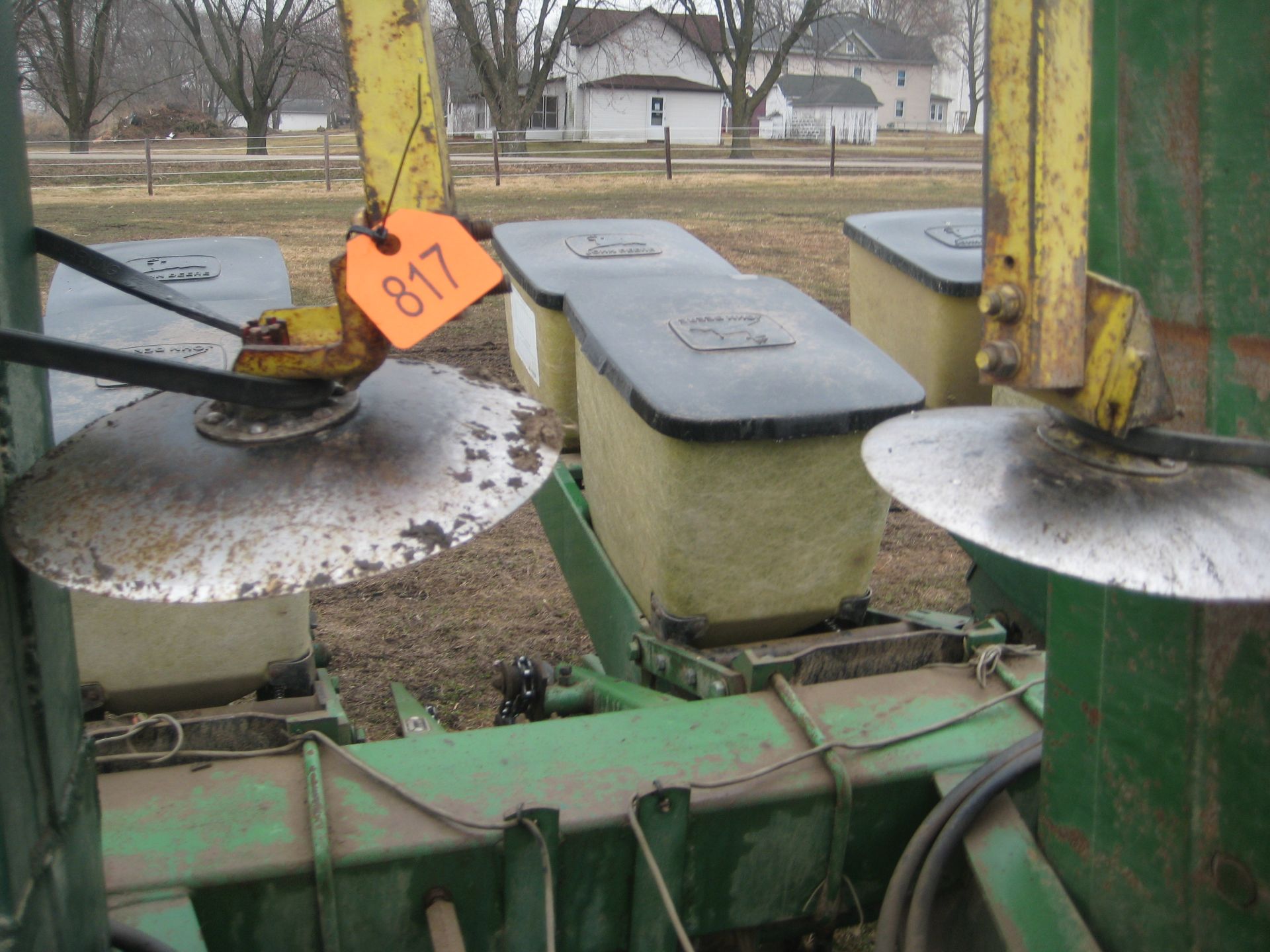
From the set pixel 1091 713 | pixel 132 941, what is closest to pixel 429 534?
pixel 132 941

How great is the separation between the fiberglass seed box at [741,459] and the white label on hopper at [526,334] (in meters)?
0.62

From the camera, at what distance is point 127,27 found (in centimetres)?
3728

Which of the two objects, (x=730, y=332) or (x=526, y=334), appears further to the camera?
(x=526, y=334)

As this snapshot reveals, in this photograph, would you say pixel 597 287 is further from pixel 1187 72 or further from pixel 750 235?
pixel 750 235

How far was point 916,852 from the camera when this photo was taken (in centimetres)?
141

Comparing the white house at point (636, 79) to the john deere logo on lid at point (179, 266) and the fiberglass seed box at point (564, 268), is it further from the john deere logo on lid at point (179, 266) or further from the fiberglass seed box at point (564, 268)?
the john deere logo on lid at point (179, 266)

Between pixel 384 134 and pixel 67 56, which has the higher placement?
pixel 67 56

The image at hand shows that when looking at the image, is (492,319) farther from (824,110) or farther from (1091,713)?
(824,110)

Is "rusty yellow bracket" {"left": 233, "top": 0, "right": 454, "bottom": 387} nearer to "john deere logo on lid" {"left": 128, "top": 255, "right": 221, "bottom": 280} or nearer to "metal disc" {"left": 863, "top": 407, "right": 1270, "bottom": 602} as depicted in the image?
"metal disc" {"left": 863, "top": 407, "right": 1270, "bottom": 602}

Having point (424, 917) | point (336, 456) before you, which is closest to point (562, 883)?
point (424, 917)

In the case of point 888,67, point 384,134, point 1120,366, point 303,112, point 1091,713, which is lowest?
point 1091,713

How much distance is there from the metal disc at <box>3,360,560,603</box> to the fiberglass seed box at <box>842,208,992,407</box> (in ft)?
5.72

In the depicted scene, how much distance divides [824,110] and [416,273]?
144 ft

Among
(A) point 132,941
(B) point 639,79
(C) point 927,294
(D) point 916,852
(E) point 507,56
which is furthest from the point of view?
(B) point 639,79
